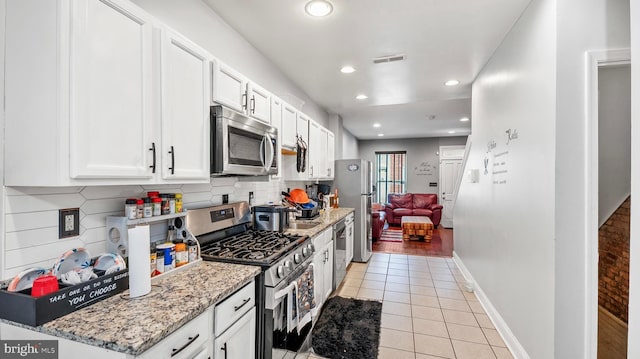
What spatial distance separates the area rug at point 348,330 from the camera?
2199mm

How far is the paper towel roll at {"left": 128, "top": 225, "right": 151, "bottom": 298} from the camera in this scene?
3.70 feet

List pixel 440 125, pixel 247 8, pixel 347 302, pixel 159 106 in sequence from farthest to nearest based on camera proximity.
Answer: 1. pixel 440 125
2. pixel 347 302
3. pixel 247 8
4. pixel 159 106

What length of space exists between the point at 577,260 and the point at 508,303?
92cm

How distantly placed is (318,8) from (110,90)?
159cm

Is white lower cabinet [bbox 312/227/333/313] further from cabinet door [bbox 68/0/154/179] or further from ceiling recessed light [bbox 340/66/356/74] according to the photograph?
ceiling recessed light [bbox 340/66/356/74]

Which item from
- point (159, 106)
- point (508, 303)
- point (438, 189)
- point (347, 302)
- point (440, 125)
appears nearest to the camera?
point (159, 106)

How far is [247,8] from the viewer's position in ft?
6.87

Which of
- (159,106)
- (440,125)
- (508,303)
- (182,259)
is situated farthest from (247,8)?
(440,125)

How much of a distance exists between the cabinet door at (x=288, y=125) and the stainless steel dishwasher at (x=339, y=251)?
1.13 meters

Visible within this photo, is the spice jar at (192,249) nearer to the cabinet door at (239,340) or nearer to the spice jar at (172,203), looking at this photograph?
the spice jar at (172,203)

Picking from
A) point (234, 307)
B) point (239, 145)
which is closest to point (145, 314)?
point (234, 307)

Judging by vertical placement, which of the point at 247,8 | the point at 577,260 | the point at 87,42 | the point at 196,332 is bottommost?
the point at 196,332

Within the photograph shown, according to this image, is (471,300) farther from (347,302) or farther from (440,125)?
(440,125)

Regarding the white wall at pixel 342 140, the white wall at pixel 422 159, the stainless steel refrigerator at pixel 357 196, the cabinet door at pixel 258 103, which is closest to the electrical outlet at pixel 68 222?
the cabinet door at pixel 258 103
